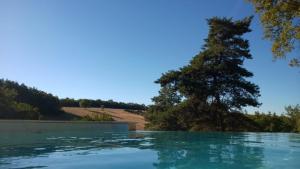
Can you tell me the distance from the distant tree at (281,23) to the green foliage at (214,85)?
12.4 m

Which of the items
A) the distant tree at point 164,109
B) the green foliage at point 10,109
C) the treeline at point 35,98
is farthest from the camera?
the treeline at point 35,98

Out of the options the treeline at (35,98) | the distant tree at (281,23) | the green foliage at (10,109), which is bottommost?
the green foliage at (10,109)

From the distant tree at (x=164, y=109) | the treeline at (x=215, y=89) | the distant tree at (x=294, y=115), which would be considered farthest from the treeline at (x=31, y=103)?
the distant tree at (x=294, y=115)

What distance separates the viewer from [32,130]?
1728cm

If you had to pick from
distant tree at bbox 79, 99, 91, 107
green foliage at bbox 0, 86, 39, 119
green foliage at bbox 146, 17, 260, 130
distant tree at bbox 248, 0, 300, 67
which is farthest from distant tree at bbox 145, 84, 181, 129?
distant tree at bbox 79, 99, 91, 107

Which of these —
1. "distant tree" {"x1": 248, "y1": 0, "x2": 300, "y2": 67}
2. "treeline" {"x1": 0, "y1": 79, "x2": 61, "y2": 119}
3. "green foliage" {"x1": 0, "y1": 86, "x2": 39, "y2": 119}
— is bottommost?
"green foliage" {"x1": 0, "y1": 86, "x2": 39, "y2": 119}

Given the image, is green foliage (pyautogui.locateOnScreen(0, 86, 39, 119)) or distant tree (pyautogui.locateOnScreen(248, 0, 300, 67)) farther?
green foliage (pyautogui.locateOnScreen(0, 86, 39, 119))

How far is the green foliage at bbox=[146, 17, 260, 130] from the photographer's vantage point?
25.9 metres

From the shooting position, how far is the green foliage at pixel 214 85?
2588 centimetres

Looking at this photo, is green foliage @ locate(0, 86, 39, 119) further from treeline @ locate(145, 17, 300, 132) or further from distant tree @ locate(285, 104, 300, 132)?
distant tree @ locate(285, 104, 300, 132)

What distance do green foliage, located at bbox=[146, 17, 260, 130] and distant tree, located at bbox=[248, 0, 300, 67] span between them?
1237 centimetres

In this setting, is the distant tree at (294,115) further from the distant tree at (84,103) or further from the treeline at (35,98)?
the distant tree at (84,103)

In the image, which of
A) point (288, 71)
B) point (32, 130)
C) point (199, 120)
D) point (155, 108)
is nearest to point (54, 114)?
point (155, 108)

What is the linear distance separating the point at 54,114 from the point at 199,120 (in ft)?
61.0
